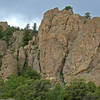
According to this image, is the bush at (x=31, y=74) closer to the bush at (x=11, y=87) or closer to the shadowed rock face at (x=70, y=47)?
the shadowed rock face at (x=70, y=47)

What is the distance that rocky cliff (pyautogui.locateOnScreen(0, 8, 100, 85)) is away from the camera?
184 feet

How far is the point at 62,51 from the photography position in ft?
197

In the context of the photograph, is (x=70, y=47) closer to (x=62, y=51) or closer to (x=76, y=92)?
(x=62, y=51)

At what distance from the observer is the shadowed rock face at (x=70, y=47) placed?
183 feet

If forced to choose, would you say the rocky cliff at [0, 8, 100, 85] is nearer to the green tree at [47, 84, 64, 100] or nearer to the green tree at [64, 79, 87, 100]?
the green tree at [64, 79, 87, 100]

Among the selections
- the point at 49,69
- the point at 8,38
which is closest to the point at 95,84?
the point at 49,69

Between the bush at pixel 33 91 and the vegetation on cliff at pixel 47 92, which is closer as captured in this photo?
the bush at pixel 33 91

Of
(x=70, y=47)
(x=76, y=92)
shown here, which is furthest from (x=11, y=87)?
(x=70, y=47)

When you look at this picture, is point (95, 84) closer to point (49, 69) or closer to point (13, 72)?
point (49, 69)

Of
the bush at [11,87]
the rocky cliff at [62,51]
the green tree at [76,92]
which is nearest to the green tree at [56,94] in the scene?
the green tree at [76,92]

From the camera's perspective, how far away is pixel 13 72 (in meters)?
61.1

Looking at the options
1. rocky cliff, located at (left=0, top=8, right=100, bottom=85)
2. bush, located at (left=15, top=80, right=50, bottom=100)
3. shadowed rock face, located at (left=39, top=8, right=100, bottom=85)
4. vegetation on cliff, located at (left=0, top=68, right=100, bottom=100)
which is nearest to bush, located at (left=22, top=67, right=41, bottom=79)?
rocky cliff, located at (left=0, top=8, right=100, bottom=85)

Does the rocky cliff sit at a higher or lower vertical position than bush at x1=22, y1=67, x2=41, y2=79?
higher

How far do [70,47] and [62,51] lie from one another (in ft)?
7.09
